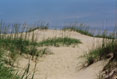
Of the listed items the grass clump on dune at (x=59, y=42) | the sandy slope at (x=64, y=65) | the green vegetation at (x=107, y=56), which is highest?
the green vegetation at (x=107, y=56)

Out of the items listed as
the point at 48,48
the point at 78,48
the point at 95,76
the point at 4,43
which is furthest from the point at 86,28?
the point at 95,76

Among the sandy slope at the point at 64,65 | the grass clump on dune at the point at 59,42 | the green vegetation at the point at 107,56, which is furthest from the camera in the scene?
the grass clump on dune at the point at 59,42

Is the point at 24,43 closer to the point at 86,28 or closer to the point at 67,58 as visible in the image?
the point at 67,58

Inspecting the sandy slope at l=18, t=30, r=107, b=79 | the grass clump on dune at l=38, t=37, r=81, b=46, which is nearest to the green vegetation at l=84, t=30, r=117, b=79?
the sandy slope at l=18, t=30, r=107, b=79

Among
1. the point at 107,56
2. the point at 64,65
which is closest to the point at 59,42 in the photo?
the point at 64,65

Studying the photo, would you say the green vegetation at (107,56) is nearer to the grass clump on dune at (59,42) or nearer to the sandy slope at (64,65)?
the sandy slope at (64,65)

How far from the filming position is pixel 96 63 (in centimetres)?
857

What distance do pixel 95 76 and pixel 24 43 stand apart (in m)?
3.19

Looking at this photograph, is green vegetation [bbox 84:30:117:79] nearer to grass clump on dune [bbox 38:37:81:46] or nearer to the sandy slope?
the sandy slope

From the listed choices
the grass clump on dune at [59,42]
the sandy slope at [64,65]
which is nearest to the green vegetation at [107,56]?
the sandy slope at [64,65]

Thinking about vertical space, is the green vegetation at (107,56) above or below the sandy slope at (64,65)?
above

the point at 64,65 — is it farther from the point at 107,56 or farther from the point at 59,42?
the point at 59,42

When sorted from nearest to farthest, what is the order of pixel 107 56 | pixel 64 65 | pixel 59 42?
pixel 107 56 < pixel 64 65 < pixel 59 42

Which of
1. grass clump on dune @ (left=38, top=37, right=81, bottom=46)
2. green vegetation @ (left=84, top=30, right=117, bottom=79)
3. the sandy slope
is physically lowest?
grass clump on dune @ (left=38, top=37, right=81, bottom=46)
